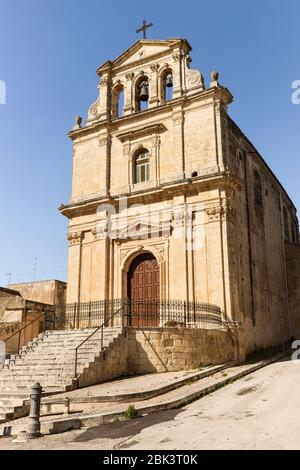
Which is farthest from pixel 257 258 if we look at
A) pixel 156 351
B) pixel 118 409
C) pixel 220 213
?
pixel 118 409

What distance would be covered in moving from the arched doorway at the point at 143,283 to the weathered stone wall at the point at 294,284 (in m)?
9.94

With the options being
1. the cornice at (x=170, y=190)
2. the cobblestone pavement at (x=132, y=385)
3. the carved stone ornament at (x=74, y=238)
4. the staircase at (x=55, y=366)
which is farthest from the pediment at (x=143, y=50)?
the cobblestone pavement at (x=132, y=385)

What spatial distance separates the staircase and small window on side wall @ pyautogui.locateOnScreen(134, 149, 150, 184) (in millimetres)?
7651

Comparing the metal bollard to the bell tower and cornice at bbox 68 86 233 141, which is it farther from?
the bell tower

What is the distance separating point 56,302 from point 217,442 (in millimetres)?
24668

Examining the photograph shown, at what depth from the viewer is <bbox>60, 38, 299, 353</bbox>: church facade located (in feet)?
54.6

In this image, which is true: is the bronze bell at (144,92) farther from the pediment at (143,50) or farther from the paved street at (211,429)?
the paved street at (211,429)

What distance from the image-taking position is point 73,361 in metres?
12.2

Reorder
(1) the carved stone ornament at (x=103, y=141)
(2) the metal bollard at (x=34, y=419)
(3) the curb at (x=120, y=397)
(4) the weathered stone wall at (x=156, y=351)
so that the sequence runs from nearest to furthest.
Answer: (2) the metal bollard at (x=34, y=419) < (3) the curb at (x=120, y=397) < (4) the weathered stone wall at (x=156, y=351) < (1) the carved stone ornament at (x=103, y=141)

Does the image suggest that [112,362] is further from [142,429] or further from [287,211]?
[287,211]

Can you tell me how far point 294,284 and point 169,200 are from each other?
34.2 feet

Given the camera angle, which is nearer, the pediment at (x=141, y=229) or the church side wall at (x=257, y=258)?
the church side wall at (x=257, y=258)

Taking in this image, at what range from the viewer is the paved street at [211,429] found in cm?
636

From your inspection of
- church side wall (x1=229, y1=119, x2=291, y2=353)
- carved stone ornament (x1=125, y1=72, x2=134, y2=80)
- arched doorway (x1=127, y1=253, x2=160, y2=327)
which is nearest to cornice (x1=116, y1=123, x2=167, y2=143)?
carved stone ornament (x1=125, y1=72, x2=134, y2=80)
